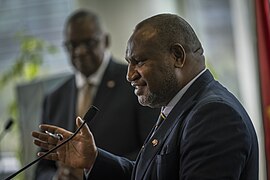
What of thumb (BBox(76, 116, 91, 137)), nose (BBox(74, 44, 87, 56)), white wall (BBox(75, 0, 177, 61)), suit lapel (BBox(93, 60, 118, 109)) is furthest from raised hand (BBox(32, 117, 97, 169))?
white wall (BBox(75, 0, 177, 61))

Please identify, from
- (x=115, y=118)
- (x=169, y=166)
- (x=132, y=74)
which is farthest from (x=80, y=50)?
(x=169, y=166)

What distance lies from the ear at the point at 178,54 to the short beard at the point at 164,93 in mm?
36

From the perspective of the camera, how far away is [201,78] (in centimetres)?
177

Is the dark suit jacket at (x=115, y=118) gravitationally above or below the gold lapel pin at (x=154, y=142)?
below

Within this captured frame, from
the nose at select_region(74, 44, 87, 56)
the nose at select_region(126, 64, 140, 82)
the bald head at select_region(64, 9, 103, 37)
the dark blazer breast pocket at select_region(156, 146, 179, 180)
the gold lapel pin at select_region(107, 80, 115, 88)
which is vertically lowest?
the gold lapel pin at select_region(107, 80, 115, 88)

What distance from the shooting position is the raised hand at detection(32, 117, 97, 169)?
1924 millimetres

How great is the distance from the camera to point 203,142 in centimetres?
158

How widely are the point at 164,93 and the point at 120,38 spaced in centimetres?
210

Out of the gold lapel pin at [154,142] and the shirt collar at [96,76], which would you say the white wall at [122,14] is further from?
the gold lapel pin at [154,142]

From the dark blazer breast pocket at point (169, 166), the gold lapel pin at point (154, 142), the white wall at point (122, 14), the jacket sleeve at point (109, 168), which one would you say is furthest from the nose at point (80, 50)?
the dark blazer breast pocket at point (169, 166)

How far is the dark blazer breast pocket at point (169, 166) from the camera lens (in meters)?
1.65

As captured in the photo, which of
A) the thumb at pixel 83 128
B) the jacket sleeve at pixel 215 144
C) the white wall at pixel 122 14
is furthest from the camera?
the white wall at pixel 122 14

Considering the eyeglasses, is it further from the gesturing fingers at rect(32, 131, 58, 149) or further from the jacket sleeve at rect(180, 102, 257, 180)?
the jacket sleeve at rect(180, 102, 257, 180)

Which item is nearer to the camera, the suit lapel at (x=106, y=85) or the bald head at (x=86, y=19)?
the suit lapel at (x=106, y=85)
